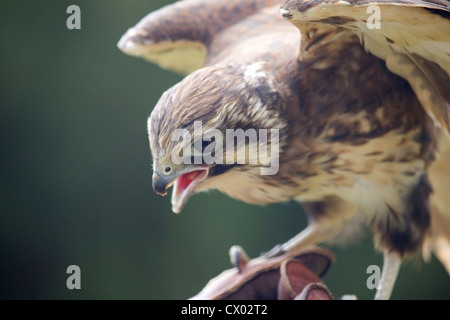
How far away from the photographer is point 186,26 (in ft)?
7.99

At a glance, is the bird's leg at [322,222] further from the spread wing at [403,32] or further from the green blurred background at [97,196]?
the green blurred background at [97,196]

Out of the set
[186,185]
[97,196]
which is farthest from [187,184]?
[97,196]

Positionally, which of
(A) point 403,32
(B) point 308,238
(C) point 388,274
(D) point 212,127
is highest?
(A) point 403,32

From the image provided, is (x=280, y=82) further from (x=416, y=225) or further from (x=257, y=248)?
(x=257, y=248)

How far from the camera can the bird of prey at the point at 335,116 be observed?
154 cm

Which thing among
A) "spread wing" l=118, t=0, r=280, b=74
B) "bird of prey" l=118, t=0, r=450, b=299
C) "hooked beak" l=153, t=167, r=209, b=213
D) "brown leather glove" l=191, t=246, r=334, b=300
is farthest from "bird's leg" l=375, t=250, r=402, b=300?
"spread wing" l=118, t=0, r=280, b=74

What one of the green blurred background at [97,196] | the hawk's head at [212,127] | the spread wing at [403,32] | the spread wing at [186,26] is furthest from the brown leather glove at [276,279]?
the green blurred background at [97,196]

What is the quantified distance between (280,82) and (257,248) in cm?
256

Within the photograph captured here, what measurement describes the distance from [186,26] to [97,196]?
6.49ft

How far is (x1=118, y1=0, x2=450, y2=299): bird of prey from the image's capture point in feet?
5.07

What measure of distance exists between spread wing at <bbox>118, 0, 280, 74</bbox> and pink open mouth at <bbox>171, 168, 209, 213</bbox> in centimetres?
91

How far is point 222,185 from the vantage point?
1.79 meters

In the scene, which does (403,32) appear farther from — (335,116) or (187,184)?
(187,184)

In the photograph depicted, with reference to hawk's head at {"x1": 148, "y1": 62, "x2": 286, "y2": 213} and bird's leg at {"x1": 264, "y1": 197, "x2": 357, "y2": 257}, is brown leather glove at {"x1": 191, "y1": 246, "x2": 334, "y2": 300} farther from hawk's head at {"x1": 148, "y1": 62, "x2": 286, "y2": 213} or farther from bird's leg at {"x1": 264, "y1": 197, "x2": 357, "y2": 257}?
hawk's head at {"x1": 148, "y1": 62, "x2": 286, "y2": 213}
